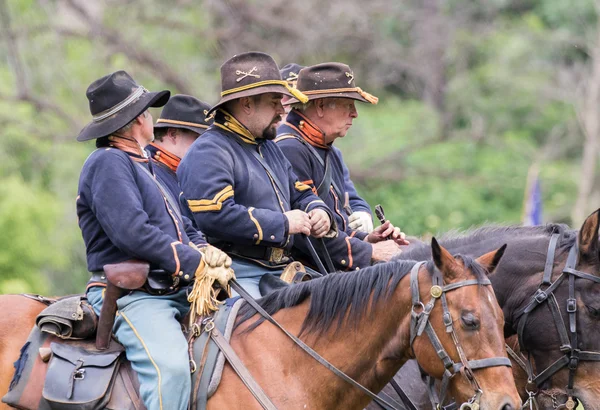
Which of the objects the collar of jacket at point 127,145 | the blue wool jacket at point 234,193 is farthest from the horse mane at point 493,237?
the collar of jacket at point 127,145

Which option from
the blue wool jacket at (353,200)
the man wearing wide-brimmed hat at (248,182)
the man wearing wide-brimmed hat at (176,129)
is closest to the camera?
Answer: the man wearing wide-brimmed hat at (248,182)

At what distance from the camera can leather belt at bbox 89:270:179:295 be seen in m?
5.64

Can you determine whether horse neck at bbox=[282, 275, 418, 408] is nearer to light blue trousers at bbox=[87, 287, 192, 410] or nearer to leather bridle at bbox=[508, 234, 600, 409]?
light blue trousers at bbox=[87, 287, 192, 410]

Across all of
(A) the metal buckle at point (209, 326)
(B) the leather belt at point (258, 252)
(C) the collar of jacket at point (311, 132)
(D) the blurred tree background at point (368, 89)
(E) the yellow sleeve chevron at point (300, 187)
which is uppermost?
(C) the collar of jacket at point (311, 132)

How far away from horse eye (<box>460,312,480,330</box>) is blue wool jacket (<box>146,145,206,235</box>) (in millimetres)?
2084

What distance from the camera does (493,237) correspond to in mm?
6445

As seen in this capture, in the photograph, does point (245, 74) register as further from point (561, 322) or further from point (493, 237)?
point (561, 322)

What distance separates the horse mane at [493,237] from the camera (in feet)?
20.4

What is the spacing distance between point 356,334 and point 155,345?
1.12 m

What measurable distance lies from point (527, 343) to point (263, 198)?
76.0 inches

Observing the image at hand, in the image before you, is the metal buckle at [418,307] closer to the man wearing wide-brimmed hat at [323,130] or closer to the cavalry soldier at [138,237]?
the cavalry soldier at [138,237]

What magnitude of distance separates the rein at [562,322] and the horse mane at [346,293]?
109cm

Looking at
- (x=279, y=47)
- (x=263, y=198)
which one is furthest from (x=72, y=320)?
(x=279, y=47)

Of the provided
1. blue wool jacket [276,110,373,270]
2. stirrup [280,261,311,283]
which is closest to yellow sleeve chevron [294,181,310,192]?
blue wool jacket [276,110,373,270]
